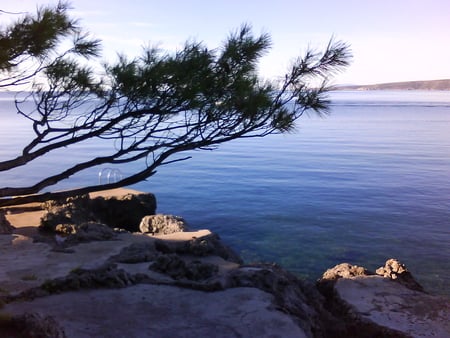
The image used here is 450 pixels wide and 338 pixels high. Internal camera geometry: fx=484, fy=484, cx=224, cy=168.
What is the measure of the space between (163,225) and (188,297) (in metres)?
4.25

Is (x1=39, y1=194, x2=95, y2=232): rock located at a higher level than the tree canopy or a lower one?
lower

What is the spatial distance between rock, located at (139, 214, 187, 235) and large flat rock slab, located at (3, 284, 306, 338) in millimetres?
3701

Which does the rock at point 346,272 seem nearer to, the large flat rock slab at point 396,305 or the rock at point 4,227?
the large flat rock slab at point 396,305

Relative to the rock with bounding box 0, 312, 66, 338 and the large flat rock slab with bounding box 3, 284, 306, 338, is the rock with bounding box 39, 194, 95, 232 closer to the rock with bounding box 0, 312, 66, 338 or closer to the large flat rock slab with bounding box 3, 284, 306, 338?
the large flat rock slab with bounding box 3, 284, 306, 338

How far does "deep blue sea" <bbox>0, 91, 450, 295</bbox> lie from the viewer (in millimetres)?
9117

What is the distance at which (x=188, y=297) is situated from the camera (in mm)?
4812

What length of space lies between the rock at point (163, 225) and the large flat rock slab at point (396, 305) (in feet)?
12.2

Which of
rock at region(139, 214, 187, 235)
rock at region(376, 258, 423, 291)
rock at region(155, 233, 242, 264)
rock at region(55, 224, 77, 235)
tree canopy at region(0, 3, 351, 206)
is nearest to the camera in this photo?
tree canopy at region(0, 3, 351, 206)

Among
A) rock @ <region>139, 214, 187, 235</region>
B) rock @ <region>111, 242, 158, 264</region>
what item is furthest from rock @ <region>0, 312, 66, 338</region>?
rock @ <region>139, 214, 187, 235</region>

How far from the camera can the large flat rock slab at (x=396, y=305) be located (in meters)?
4.57

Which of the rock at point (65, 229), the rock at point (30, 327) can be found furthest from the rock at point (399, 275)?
the rock at point (65, 229)

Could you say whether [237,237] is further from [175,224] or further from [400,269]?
[400,269]

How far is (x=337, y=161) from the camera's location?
1975cm

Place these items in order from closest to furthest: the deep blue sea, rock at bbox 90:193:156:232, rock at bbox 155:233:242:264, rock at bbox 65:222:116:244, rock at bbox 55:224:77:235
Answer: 1. rock at bbox 155:233:242:264
2. rock at bbox 65:222:116:244
3. rock at bbox 55:224:77:235
4. the deep blue sea
5. rock at bbox 90:193:156:232
